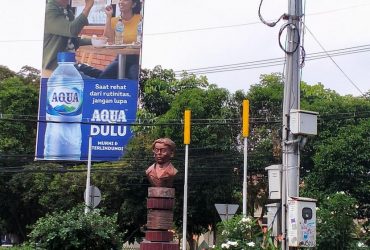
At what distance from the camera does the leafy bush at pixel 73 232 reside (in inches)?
585

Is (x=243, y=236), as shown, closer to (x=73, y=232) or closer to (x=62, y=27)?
(x=73, y=232)

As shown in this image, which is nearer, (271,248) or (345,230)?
(271,248)

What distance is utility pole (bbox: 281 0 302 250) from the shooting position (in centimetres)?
1172

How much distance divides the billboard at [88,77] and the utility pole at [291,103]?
2545cm

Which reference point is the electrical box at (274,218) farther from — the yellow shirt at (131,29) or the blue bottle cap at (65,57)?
the blue bottle cap at (65,57)

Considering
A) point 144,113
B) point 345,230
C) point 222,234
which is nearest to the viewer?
point 222,234

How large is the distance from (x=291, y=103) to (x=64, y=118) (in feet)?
93.2

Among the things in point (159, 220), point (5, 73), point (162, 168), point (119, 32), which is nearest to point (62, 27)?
point (119, 32)

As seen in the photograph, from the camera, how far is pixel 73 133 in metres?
39.6

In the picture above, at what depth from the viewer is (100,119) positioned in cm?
3900

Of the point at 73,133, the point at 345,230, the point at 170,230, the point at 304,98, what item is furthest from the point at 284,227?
the point at 73,133

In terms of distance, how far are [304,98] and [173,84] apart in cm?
782

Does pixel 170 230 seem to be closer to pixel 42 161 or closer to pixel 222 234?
pixel 222 234

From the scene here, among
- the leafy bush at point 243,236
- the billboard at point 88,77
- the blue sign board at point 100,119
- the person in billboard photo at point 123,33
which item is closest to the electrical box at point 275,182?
the leafy bush at point 243,236
